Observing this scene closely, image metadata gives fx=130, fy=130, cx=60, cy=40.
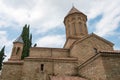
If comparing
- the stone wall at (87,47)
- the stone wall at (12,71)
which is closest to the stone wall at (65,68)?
the stone wall at (87,47)

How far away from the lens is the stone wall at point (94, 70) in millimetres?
9016

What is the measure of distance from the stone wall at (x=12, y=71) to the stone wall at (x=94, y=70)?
647 centimetres

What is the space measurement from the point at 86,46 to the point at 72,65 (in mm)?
2743

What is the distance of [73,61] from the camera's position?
13008 millimetres

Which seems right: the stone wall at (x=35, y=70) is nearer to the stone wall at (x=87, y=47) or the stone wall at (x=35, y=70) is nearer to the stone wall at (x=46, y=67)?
the stone wall at (x=46, y=67)

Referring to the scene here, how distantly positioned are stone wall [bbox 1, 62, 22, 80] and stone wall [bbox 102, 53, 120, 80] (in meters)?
8.61

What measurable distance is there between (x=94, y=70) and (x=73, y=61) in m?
3.43

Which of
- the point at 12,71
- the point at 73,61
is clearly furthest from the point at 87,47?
the point at 12,71

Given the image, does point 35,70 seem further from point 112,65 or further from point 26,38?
point 26,38

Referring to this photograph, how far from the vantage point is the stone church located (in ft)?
30.2

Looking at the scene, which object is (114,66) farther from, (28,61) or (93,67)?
(28,61)

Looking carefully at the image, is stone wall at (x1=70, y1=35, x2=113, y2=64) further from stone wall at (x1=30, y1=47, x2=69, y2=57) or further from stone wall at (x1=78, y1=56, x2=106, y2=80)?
stone wall at (x1=78, y1=56, x2=106, y2=80)

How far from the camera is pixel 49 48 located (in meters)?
15.2

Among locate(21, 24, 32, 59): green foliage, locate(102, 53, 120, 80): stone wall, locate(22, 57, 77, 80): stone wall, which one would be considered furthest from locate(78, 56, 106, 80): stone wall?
locate(21, 24, 32, 59): green foliage
